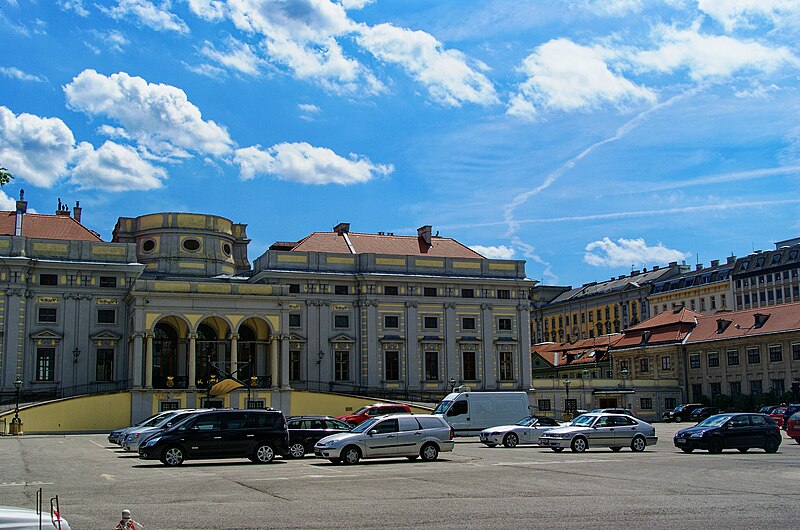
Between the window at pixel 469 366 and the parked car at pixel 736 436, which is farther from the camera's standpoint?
the window at pixel 469 366

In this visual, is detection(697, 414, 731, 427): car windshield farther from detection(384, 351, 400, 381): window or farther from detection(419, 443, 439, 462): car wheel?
detection(384, 351, 400, 381): window

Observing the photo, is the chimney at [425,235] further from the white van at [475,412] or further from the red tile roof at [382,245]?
the white van at [475,412]

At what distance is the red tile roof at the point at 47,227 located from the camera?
2473 inches

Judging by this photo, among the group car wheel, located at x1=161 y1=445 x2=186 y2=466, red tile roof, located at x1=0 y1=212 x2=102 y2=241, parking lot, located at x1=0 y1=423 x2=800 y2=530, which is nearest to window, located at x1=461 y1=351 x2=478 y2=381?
red tile roof, located at x1=0 y1=212 x2=102 y2=241

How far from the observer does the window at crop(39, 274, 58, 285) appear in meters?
59.8

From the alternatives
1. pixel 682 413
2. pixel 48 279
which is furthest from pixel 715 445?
pixel 48 279

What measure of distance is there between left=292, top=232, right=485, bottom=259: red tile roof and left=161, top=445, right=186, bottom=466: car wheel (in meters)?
43.0

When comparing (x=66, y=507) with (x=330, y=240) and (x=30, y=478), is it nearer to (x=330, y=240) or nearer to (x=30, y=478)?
(x=30, y=478)

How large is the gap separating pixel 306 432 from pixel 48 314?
114 ft

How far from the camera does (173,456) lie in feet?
85.6

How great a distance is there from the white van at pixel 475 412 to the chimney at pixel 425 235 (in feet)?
104

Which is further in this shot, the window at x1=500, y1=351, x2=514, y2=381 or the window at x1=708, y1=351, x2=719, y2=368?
the window at x1=708, y1=351, x2=719, y2=368

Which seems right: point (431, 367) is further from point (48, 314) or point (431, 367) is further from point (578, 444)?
point (578, 444)

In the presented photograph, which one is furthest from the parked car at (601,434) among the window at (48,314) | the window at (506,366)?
the window at (48,314)
